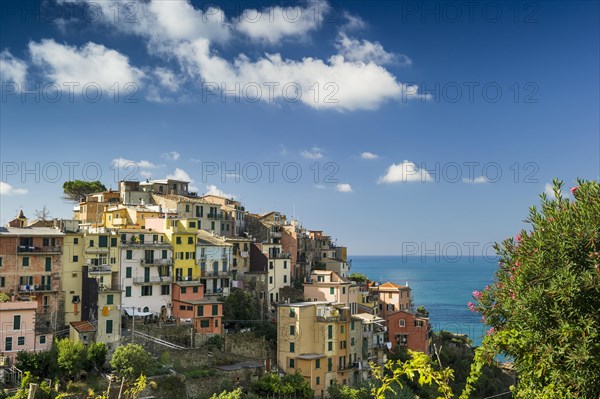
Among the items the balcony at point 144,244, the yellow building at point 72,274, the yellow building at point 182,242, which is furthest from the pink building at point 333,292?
the yellow building at point 72,274

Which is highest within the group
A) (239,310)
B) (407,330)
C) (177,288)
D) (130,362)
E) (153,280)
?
(153,280)

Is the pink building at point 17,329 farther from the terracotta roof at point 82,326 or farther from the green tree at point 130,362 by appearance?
the green tree at point 130,362

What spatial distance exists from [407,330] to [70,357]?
1196 inches

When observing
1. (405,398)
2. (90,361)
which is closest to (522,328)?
(90,361)

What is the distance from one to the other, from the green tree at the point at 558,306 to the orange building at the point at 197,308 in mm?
31129

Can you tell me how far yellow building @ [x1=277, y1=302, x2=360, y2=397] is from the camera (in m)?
40.0

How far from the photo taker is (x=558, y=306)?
417 inches

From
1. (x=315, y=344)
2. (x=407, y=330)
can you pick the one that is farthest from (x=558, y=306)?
(x=407, y=330)

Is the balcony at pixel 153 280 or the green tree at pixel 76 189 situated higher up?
the green tree at pixel 76 189

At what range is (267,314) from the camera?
47.3 m

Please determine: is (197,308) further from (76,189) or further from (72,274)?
(76,189)

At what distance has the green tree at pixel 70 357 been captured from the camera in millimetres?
30594

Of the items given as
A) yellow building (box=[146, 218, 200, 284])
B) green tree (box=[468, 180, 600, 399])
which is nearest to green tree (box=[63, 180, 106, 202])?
yellow building (box=[146, 218, 200, 284])

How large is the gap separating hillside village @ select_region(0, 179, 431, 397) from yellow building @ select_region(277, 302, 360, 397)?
72 mm
